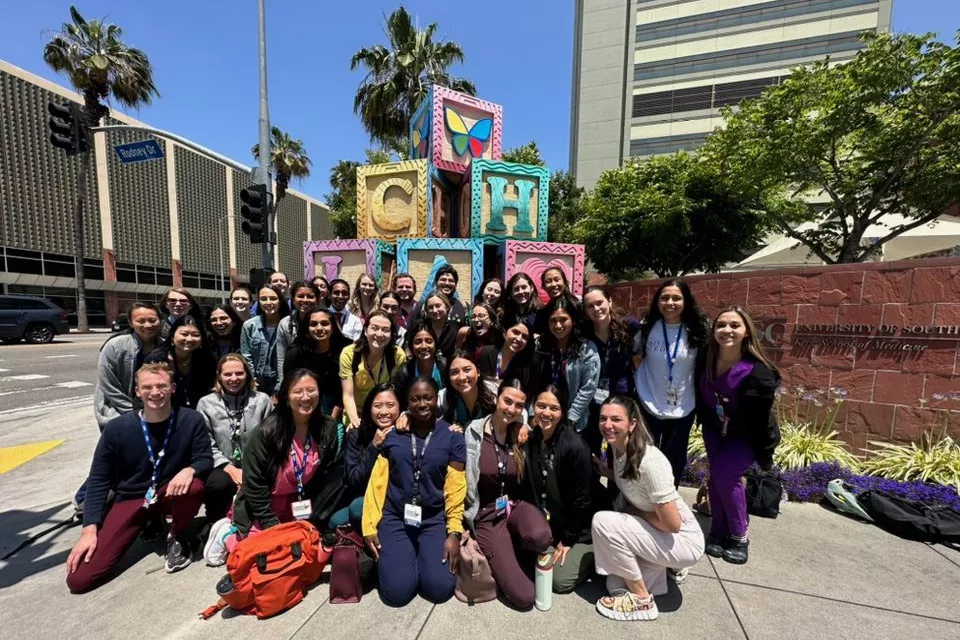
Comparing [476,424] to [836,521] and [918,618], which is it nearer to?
[918,618]

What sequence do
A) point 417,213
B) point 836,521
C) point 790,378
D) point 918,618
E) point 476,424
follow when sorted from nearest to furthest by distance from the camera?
point 918,618 < point 476,424 < point 836,521 < point 790,378 < point 417,213

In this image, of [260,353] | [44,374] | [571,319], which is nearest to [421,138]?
[260,353]

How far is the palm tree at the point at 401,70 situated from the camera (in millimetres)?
15594

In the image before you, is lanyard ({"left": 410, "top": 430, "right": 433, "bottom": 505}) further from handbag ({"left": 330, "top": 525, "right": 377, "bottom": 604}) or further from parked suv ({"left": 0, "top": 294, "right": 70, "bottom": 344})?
parked suv ({"left": 0, "top": 294, "right": 70, "bottom": 344})

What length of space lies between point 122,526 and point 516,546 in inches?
101

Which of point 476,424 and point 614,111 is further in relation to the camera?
point 614,111

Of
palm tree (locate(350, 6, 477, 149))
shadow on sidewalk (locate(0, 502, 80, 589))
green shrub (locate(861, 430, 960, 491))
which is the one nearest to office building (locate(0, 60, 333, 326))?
palm tree (locate(350, 6, 477, 149))

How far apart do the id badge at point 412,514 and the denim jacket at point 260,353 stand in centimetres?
215

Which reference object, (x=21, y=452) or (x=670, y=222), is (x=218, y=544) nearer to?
(x=21, y=452)

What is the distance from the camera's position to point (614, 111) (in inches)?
1352

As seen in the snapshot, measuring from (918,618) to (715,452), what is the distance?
1.25 metres

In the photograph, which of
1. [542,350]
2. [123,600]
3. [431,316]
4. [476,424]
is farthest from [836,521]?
[123,600]

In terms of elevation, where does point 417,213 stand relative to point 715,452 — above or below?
above

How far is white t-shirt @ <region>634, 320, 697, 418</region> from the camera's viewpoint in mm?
3148
